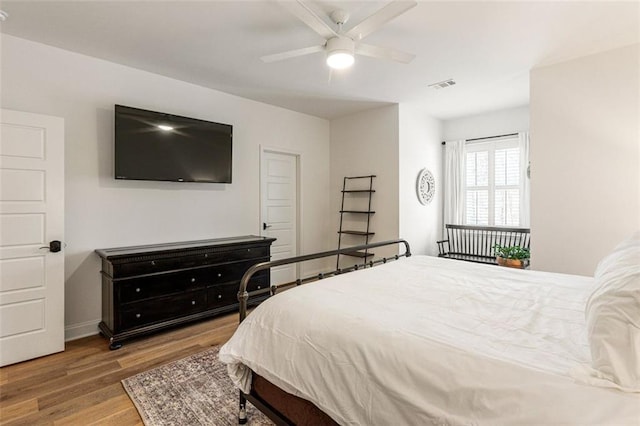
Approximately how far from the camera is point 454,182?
550 cm

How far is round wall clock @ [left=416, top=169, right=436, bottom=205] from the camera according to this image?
5062mm

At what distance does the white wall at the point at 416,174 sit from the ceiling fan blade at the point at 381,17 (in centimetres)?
259

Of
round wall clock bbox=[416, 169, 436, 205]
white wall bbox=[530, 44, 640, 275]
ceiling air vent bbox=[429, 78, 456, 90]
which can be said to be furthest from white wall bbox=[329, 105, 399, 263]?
white wall bbox=[530, 44, 640, 275]

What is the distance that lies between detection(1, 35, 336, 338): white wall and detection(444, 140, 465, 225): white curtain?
3387 millimetres

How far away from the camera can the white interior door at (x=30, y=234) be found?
8.55 feet

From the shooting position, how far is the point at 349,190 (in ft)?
A: 17.2

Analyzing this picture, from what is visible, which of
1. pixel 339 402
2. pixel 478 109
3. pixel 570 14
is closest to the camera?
pixel 339 402

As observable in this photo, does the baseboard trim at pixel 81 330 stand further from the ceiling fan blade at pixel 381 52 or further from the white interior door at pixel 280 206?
the ceiling fan blade at pixel 381 52

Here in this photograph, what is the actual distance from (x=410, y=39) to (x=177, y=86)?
263 cm

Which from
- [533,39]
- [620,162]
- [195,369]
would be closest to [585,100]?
[620,162]

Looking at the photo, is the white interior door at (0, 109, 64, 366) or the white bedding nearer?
the white bedding

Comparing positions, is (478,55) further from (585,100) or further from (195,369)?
(195,369)

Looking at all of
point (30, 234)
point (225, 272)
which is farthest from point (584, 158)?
point (30, 234)

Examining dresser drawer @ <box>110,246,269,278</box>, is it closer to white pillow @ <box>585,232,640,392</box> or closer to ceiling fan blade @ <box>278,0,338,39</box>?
ceiling fan blade @ <box>278,0,338,39</box>
